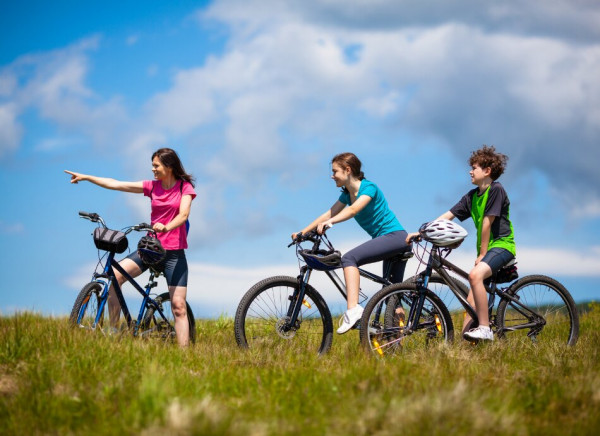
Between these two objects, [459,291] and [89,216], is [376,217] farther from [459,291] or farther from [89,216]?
[89,216]

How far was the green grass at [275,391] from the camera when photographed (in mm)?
4445

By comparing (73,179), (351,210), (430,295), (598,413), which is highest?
(73,179)

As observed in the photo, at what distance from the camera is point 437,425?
4.34 m

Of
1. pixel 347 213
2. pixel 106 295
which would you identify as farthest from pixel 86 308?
pixel 347 213

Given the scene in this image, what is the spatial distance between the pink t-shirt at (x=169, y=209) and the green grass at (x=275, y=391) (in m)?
1.27

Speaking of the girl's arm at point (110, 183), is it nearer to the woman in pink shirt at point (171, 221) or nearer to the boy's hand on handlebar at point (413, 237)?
the woman in pink shirt at point (171, 221)

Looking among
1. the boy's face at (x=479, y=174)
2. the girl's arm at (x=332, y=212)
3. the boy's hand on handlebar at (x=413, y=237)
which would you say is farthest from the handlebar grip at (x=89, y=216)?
the boy's face at (x=479, y=174)

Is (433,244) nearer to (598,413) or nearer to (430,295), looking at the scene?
(430,295)

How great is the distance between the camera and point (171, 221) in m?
7.49

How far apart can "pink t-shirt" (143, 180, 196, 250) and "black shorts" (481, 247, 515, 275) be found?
12.1 feet

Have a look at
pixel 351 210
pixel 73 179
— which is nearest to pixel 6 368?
pixel 73 179

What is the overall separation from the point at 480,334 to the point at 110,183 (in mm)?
5023

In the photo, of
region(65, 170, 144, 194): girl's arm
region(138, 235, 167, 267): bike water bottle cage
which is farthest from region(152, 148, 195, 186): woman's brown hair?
region(138, 235, 167, 267): bike water bottle cage

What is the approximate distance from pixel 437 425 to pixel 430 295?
A: 2902 mm
